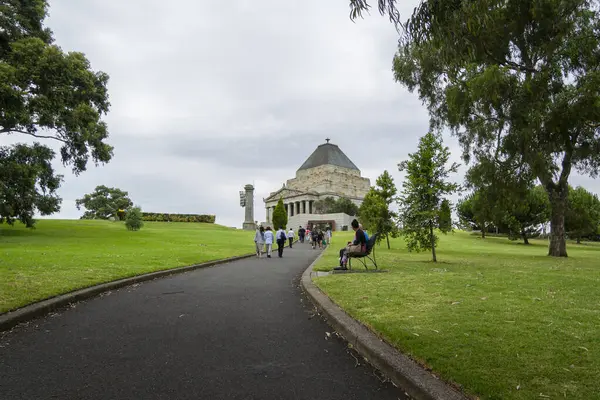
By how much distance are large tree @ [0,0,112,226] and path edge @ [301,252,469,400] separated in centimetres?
1688

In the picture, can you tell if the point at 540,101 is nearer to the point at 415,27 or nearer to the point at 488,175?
the point at 488,175

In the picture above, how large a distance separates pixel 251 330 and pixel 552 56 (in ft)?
50.6

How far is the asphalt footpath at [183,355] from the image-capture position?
10.7 feet

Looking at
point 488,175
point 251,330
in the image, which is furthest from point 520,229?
point 251,330

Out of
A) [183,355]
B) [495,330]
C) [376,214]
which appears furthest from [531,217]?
[183,355]

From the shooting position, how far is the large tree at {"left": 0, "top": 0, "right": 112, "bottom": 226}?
18047 mm

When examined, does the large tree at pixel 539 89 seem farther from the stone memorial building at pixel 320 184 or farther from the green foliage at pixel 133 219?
the stone memorial building at pixel 320 184

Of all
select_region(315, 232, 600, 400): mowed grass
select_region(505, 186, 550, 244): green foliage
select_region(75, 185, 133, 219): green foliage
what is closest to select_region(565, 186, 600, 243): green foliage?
select_region(505, 186, 550, 244): green foliage

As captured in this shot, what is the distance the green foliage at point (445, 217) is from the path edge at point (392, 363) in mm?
11278

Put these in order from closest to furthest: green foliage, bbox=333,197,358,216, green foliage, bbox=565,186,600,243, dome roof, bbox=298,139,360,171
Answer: green foliage, bbox=565,186,600,243
green foliage, bbox=333,197,358,216
dome roof, bbox=298,139,360,171

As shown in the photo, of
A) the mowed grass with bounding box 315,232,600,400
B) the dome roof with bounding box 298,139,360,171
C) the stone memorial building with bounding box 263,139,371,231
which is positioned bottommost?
the mowed grass with bounding box 315,232,600,400

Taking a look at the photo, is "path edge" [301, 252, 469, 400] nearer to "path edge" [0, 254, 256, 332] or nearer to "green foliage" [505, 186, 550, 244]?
"path edge" [0, 254, 256, 332]

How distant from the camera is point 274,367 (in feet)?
12.5

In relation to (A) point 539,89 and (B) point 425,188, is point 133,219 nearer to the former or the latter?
(B) point 425,188
